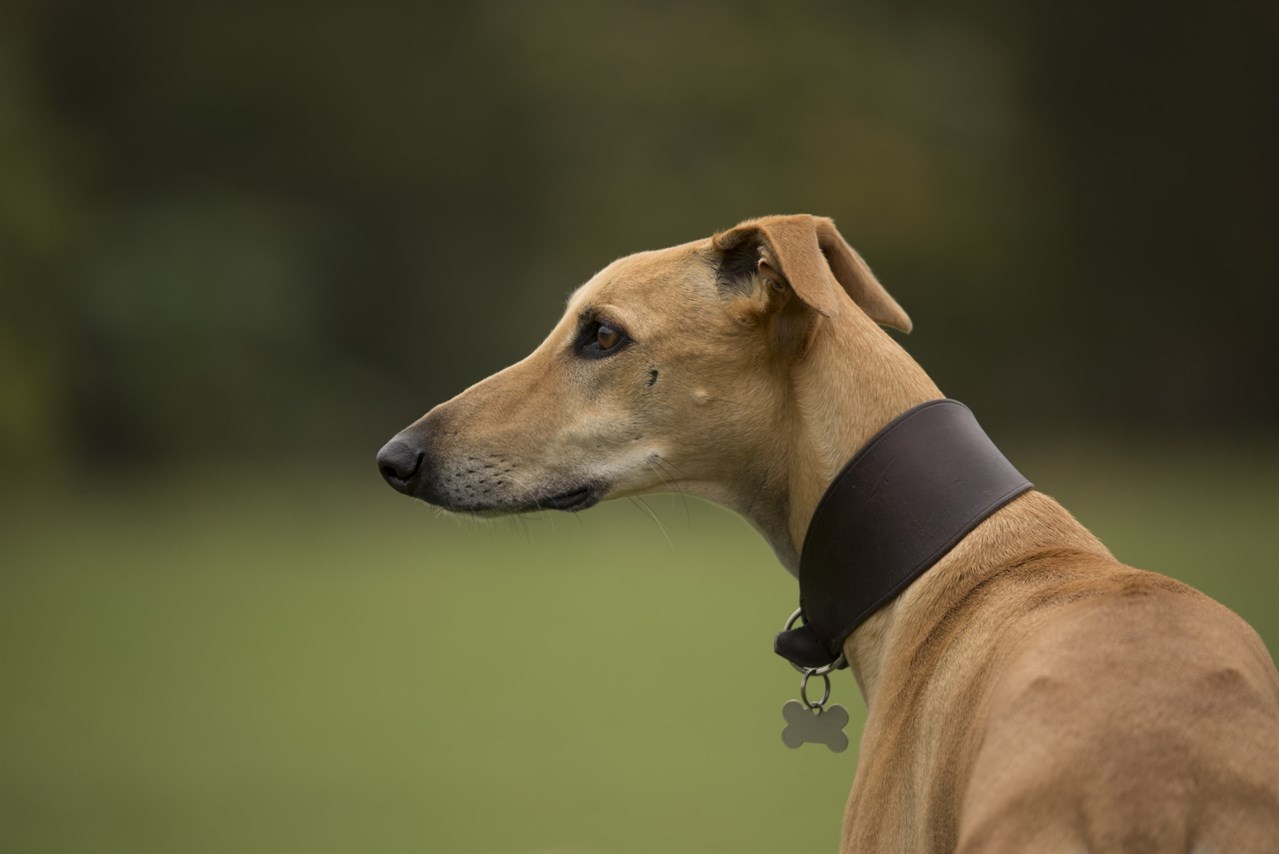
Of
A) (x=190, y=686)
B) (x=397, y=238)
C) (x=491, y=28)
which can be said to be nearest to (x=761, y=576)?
(x=190, y=686)

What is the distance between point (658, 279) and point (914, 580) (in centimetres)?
99

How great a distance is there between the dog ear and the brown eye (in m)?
0.28

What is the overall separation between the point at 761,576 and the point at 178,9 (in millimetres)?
12132

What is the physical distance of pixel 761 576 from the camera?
13.0 metres

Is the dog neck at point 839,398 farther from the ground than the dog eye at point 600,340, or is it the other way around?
the dog eye at point 600,340

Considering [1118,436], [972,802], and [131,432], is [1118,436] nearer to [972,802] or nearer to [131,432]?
[131,432]

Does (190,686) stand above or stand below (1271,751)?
below

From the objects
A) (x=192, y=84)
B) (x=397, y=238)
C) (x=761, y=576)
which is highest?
(x=192, y=84)

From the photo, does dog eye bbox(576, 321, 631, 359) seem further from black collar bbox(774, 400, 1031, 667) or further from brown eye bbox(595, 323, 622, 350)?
black collar bbox(774, 400, 1031, 667)

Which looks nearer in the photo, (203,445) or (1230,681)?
(1230,681)

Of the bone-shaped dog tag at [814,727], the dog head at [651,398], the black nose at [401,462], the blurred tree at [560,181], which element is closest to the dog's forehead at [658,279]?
the dog head at [651,398]

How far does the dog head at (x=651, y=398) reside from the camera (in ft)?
10.2

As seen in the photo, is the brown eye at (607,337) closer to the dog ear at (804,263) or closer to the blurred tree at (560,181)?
the dog ear at (804,263)

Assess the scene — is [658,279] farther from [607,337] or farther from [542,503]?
[542,503]
